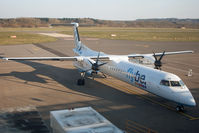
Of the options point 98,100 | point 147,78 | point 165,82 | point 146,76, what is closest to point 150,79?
point 147,78

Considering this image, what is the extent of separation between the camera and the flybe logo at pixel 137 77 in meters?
18.4

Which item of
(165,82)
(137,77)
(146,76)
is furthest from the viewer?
(137,77)

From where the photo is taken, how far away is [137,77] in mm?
19031

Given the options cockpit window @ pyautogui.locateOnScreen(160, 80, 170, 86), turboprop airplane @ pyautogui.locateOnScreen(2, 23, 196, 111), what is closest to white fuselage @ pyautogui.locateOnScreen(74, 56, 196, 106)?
turboprop airplane @ pyautogui.locateOnScreen(2, 23, 196, 111)

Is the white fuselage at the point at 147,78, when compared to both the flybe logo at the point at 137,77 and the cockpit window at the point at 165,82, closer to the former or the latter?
the flybe logo at the point at 137,77

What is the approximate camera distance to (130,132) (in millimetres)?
13133

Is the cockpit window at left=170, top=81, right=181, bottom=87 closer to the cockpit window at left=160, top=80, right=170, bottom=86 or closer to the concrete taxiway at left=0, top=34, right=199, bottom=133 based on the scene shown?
the cockpit window at left=160, top=80, right=170, bottom=86

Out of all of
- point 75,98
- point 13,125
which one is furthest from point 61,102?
point 13,125

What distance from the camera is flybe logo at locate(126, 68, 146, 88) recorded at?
60.3 ft

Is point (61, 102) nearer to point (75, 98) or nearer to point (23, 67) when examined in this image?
point (75, 98)

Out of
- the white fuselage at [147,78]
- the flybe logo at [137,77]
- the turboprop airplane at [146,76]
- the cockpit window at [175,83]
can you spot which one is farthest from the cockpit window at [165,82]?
the flybe logo at [137,77]

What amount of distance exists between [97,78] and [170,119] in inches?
501

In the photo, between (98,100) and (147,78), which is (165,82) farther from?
(98,100)

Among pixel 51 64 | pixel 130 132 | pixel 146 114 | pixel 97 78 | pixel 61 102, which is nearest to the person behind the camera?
pixel 130 132
